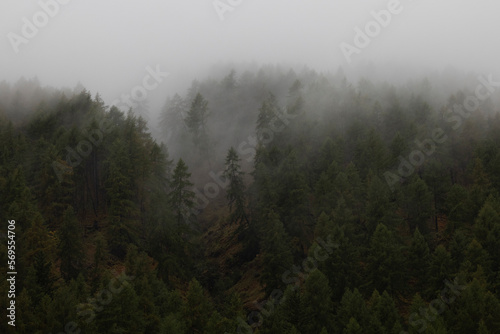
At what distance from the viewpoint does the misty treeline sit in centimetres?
3170

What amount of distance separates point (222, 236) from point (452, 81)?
76479mm

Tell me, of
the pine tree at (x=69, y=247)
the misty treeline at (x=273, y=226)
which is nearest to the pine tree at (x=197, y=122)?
the misty treeline at (x=273, y=226)

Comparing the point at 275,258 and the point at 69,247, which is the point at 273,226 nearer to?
the point at 275,258

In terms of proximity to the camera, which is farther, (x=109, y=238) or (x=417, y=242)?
(x=109, y=238)

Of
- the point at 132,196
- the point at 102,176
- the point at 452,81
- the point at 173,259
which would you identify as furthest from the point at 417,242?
the point at 452,81

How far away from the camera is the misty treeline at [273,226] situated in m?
31.7

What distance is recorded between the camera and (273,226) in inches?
1724

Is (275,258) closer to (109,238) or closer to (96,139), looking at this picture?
(109,238)

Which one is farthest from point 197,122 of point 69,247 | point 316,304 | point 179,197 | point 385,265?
point 316,304

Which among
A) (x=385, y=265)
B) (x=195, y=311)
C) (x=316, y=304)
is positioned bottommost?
(x=385, y=265)

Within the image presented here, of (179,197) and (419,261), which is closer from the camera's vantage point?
(419,261)

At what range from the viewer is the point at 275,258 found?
135 ft

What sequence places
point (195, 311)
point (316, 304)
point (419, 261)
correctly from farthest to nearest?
point (419, 261)
point (316, 304)
point (195, 311)

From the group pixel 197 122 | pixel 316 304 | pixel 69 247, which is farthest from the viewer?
pixel 197 122
